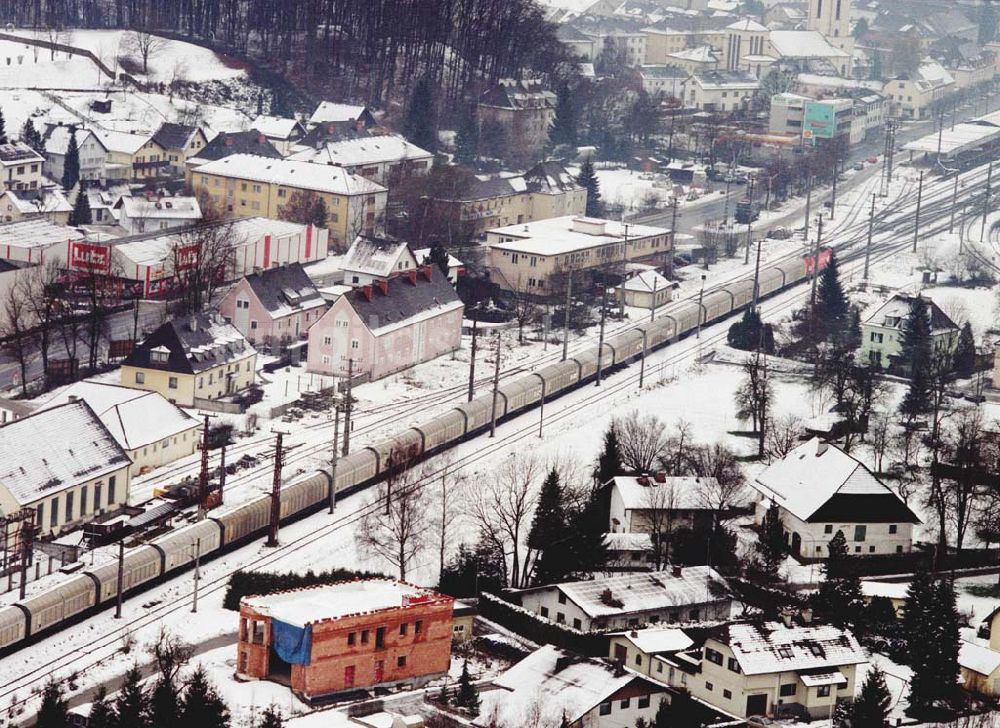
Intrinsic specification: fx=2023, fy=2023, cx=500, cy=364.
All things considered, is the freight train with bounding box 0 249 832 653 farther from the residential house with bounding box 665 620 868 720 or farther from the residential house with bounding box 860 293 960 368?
the residential house with bounding box 665 620 868 720

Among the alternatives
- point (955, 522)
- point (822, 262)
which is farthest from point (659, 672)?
point (822, 262)

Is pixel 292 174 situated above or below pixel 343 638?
above

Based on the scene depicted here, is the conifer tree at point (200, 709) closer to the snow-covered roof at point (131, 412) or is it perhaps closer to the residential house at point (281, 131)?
the snow-covered roof at point (131, 412)

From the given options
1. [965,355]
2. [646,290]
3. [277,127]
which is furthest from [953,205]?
[277,127]

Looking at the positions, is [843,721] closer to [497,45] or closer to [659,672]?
[659,672]

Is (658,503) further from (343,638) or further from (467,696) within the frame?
(343,638)

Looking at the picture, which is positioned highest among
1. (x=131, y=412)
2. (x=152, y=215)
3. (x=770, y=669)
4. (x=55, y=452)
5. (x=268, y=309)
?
(x=152, y=215)

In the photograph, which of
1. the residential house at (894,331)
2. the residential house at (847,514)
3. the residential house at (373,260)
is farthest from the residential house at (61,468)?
the residential house at (894,331)
